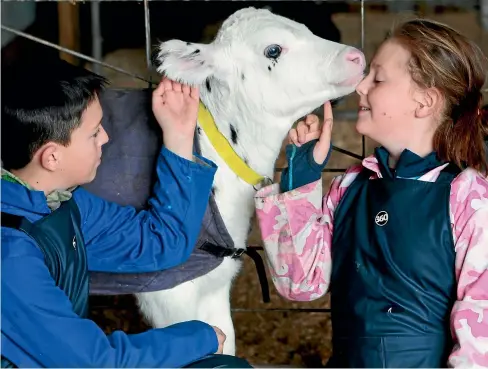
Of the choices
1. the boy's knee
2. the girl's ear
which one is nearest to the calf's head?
the girl's ear

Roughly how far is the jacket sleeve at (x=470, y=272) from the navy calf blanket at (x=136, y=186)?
0.52 metres

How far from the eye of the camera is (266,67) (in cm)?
188

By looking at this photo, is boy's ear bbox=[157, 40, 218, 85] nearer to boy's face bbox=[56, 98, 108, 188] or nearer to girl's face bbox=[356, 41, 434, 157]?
boy's face bbox=[56, 98, 108, 188]

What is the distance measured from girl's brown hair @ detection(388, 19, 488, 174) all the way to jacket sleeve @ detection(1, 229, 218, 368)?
66 centimetres

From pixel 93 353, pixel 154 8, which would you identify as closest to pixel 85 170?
pixel 93 353

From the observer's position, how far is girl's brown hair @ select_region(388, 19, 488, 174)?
5.29ft

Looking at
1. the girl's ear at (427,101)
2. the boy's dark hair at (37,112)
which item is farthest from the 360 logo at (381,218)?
the boy's dark hair at (37,112)

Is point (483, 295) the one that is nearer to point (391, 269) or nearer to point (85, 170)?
point (391, 269)

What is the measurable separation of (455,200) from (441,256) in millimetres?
104

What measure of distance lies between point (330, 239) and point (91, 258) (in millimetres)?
488

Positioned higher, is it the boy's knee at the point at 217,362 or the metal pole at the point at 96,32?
the metal pole at the point at 96,32

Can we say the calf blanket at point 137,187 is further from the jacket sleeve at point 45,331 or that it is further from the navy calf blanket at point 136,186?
the jacket sleeve at point 45,331

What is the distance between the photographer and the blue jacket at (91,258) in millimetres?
1423

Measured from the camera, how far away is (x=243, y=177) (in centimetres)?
190
